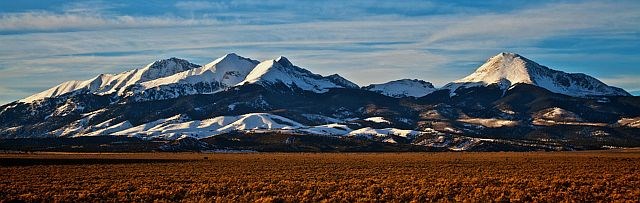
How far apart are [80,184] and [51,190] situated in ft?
16.5

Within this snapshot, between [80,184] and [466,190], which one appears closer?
[466,190]

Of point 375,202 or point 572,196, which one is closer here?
point 375,202

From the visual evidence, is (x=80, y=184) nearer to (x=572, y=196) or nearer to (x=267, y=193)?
(x=267, y=193)

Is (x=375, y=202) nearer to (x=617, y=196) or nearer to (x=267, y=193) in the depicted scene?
(x=267, y=193)

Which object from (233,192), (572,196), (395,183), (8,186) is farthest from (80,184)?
(572,196)

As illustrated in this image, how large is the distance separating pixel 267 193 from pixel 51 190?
1266cm

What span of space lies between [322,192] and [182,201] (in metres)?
7.89

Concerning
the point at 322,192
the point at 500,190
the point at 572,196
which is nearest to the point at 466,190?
the point at 500,190

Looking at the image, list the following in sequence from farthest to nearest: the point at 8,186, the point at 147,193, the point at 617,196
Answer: the point at 8,186, the point at 147,193, the point at 617,196

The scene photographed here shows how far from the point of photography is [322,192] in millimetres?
36938

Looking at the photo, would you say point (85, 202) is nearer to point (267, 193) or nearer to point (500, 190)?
point (267, 193)

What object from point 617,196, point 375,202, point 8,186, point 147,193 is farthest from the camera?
point 8,186

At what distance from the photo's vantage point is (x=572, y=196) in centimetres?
3456

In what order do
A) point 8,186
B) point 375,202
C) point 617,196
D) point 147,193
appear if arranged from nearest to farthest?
point 375,202
point 617,196
point 147,193
point 8,186
